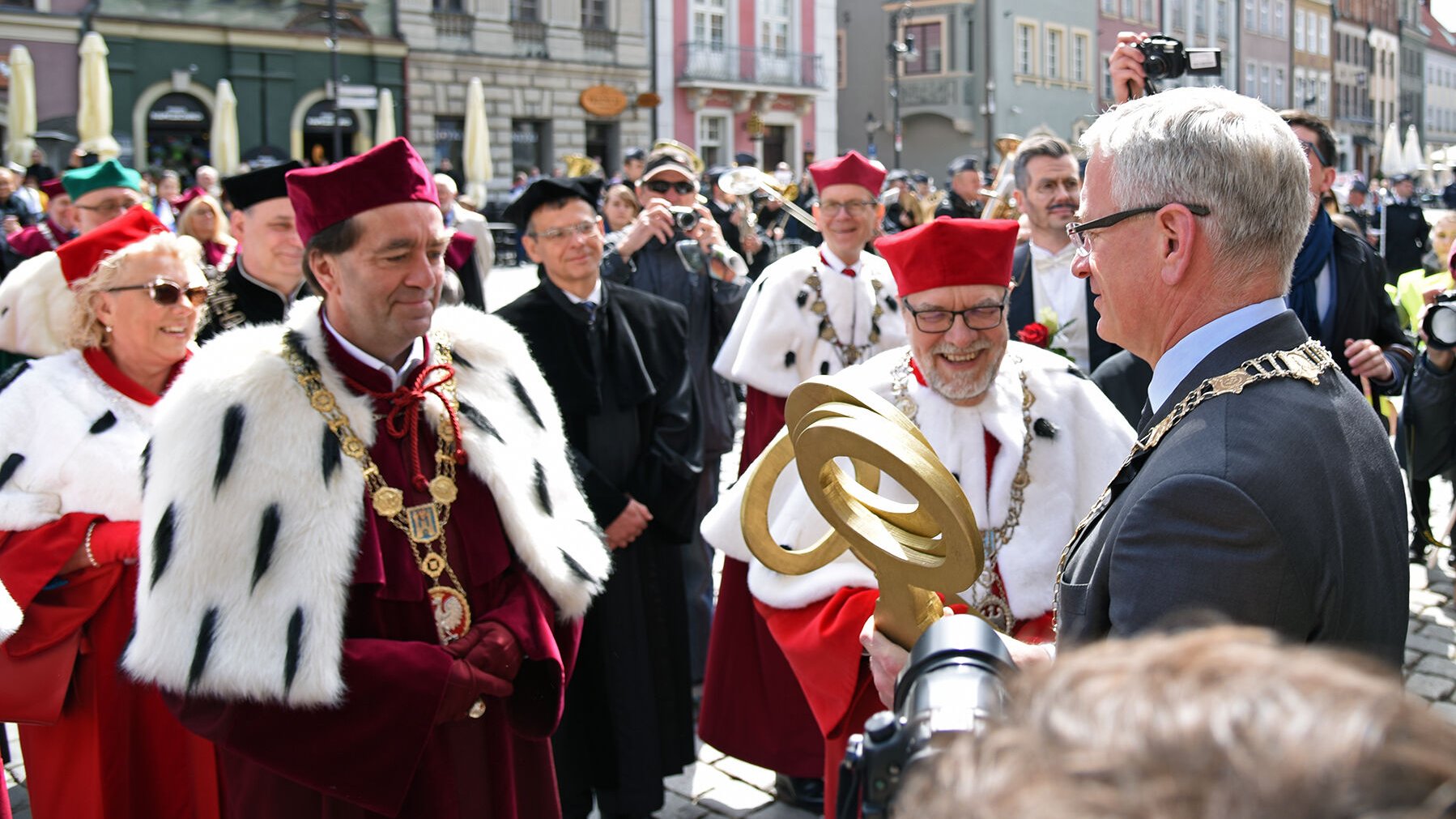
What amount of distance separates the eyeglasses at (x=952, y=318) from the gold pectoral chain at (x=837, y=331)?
1.73m

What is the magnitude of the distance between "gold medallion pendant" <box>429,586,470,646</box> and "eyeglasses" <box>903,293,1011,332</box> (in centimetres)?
129

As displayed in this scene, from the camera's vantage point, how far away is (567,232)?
4199 mm

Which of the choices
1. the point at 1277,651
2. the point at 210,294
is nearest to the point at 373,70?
the point at 210,294

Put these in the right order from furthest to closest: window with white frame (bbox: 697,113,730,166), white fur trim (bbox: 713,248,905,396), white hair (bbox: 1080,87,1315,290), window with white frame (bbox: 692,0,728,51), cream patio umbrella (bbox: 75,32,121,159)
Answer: window with white frame (bbox: 697,113,730,166) < window with white frame (bbox: 692,0,728,51) < cream patio umbrella (bbox: 75,32,121,159) < white fur trim (bbox: 713,248,905,396) < white hair (bbox: 1080,87,1315,290)

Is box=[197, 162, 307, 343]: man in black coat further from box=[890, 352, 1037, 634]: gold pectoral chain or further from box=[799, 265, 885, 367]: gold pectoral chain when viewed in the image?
box=[890, 352, 1037, 634]: gold pectoral chain

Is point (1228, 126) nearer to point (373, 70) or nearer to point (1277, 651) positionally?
point (1277, 651)

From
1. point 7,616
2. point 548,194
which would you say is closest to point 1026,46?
point 548,194

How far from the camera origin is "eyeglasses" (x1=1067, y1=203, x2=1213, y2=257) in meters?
1.66

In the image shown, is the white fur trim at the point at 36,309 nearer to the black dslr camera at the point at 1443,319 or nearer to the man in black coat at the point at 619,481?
the man in black coat at the point at 619,481

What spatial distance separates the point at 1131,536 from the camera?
61.2 inches

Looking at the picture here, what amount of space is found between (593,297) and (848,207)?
1428 millimetres

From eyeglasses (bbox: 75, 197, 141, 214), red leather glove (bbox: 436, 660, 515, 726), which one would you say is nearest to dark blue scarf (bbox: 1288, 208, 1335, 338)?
red leather glove (bbox: 436, 660, 515, 726)

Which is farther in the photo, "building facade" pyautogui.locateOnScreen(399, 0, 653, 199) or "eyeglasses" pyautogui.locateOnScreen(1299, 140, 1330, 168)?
"building facade" pyautogui.locateOnScreen(399, 0, 653, 199)

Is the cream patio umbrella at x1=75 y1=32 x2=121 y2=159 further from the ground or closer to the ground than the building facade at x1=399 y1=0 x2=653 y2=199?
closer to the ground
